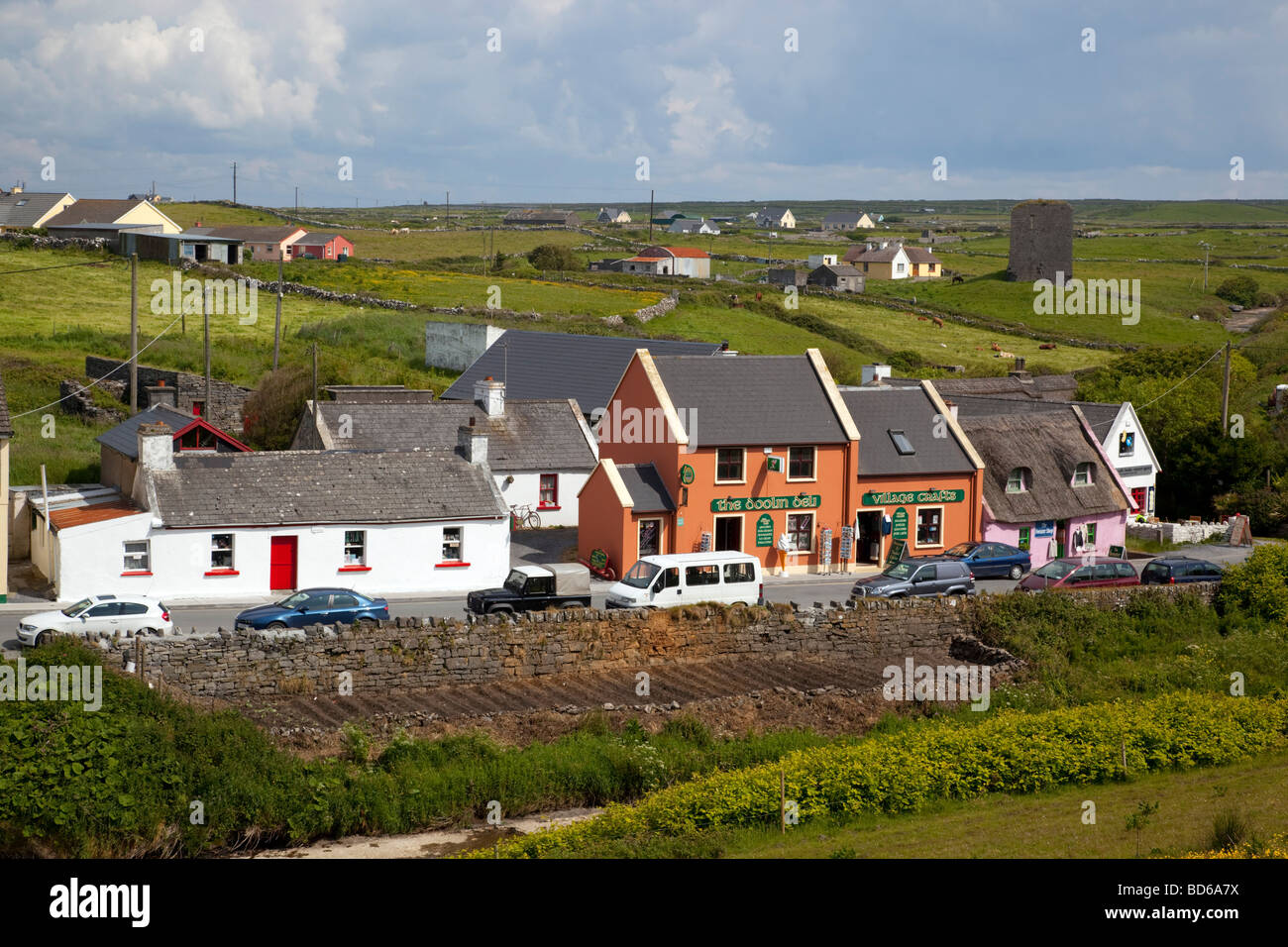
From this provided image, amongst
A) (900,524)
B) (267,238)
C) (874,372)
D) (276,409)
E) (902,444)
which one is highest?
(267,238)

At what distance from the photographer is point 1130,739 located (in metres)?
24.4

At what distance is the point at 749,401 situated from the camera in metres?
42.5

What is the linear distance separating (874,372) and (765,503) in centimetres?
1506

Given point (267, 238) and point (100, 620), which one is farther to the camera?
point (267, 238)

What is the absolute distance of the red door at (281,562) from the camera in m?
35.7

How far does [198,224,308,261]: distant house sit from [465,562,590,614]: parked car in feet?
288

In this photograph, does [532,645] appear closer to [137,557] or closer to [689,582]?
[689,582]

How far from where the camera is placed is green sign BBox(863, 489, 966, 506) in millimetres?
42531

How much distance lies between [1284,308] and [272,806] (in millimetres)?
118694

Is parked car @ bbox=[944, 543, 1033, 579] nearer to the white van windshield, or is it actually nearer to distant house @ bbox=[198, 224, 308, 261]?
the white van windshield

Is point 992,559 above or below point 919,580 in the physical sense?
above

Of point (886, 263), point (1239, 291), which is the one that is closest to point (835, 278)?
point (886, 263)
